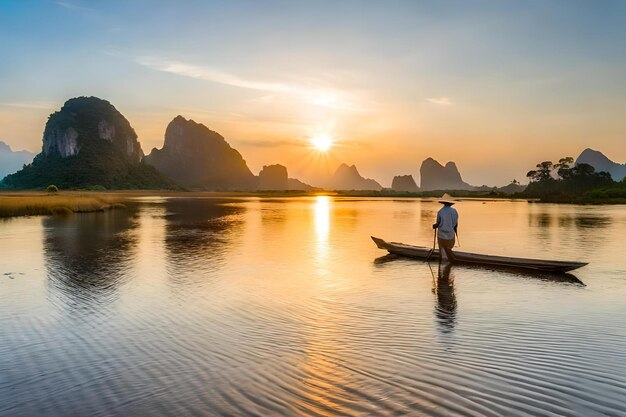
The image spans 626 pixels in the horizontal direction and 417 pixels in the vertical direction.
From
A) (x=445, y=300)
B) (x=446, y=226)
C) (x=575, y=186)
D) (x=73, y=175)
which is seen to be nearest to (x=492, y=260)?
(x=446, y=226)

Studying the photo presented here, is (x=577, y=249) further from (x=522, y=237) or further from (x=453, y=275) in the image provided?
(x=453, y=275)

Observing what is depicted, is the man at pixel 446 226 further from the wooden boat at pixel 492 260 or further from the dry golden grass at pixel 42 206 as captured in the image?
the dry golden grass at pixel 42 206

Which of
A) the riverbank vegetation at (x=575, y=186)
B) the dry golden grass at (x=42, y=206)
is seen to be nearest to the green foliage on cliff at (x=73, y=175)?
the dry golden grass at (x=42, y=206)

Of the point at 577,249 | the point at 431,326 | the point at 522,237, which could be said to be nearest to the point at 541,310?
the point at 431,326

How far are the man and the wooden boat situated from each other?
44cm

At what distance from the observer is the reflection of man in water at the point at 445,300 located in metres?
11.5

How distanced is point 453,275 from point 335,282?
16.3 feet

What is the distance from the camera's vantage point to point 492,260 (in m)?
20.5

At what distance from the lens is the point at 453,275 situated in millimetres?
18781

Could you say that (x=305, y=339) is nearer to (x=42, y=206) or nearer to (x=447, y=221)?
(x=447, y=221)

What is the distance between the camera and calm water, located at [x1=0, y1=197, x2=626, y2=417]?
6.86 metres

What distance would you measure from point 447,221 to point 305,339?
1221cm

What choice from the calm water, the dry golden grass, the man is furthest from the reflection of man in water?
the dry golden grass

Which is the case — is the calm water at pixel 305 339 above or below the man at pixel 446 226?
below
